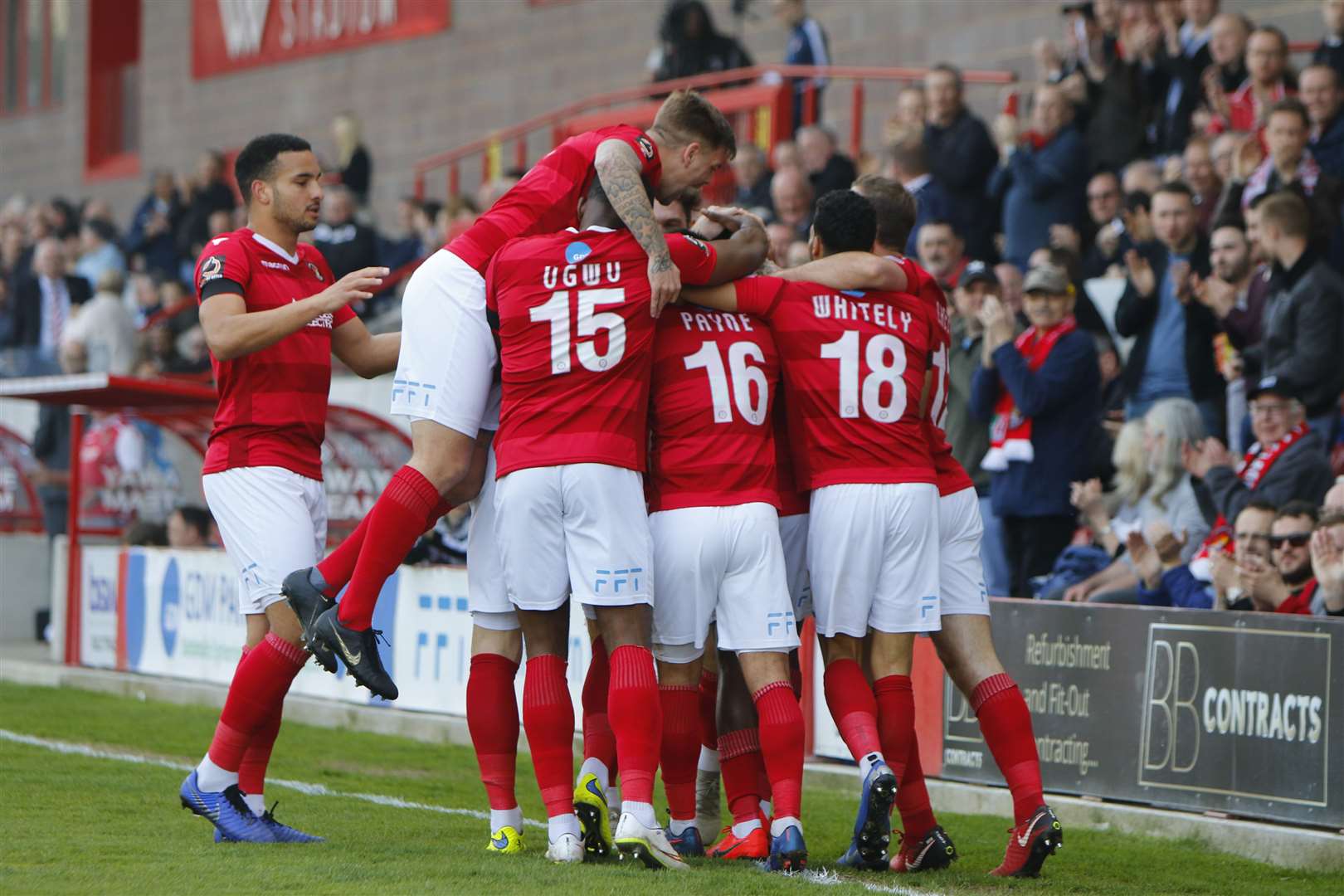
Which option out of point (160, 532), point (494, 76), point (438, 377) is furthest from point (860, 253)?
point (494, 76)

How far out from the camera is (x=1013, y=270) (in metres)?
11.3

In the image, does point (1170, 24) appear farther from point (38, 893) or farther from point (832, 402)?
point (38, 893)

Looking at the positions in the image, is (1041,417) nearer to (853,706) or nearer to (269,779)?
(853,706)

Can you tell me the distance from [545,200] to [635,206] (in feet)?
1.77

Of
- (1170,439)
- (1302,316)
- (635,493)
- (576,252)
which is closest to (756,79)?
(1170,439)

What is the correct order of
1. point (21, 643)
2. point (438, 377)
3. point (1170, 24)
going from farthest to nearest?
point (21, 643) → point (1170, 24) → point (438, 377)

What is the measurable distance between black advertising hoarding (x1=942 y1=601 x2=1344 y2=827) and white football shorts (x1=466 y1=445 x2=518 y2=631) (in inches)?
118

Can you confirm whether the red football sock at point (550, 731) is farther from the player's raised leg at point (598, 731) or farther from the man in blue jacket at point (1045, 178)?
the man in blue jacket at point (1045, 178)

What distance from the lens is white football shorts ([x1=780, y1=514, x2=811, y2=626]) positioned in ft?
22.1

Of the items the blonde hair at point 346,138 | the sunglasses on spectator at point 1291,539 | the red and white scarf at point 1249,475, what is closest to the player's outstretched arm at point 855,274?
the sunglasses on spectator at point 1291,539

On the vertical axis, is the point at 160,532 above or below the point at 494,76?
below

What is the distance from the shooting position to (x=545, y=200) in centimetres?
656

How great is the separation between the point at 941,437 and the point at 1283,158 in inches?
170

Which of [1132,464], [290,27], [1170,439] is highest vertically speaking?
[290,27]
